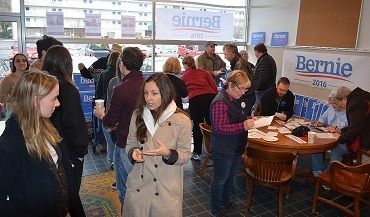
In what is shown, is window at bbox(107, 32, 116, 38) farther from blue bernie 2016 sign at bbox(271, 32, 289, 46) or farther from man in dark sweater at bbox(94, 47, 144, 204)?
man in dark sweater at bbox(94, 47, 144, 204)

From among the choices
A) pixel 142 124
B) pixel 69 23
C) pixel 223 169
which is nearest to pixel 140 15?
pixel 69 23

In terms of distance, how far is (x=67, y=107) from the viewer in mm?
2285

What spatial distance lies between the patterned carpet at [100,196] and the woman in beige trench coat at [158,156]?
4.89 ft

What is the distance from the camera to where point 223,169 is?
3.16 m

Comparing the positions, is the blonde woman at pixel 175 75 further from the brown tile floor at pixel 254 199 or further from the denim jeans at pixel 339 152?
the denim jeans at pixel 339 152

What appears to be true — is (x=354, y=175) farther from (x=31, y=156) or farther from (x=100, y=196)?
(x=31, y=156)

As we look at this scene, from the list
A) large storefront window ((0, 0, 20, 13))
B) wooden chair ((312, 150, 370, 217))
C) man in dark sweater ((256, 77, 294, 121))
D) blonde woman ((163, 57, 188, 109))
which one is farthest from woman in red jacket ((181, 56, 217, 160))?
large storefront window ((0, 0, 20, 13))

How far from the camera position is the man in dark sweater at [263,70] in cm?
570

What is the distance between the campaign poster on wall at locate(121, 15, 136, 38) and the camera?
6328 millimetres

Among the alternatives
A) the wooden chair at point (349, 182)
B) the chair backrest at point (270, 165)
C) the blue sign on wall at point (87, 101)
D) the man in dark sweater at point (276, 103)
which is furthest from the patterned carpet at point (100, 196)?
the man in dark sweater at point (276, 103)

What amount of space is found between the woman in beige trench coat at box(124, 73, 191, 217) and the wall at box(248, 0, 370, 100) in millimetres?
4231

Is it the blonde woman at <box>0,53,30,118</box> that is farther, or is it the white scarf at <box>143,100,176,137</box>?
the blonde woman at <box>0,53,30,118</box>

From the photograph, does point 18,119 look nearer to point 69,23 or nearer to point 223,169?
point 223,169

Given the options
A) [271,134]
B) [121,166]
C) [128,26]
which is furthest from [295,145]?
[128,26]
